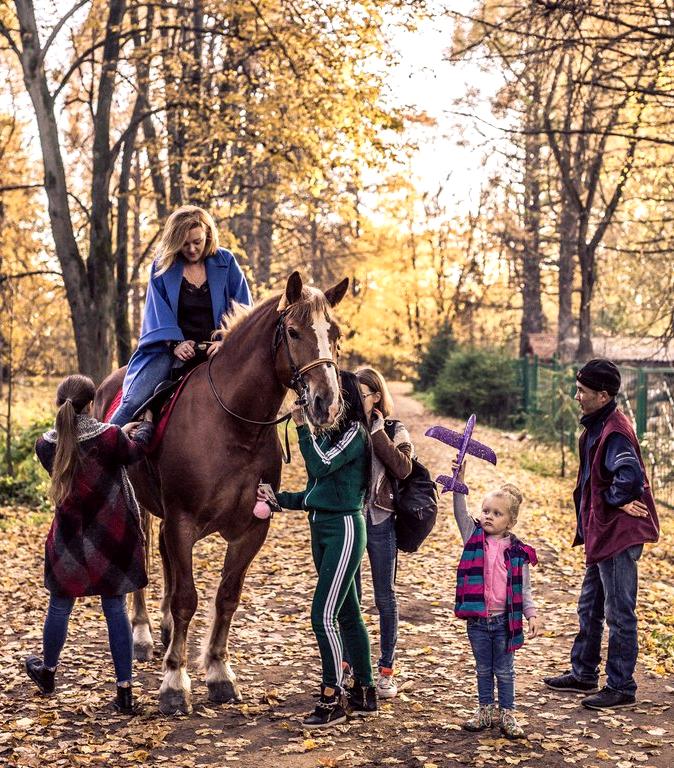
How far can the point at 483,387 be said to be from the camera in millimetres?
27156

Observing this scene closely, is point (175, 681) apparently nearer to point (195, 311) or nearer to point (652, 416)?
point (195, 311)

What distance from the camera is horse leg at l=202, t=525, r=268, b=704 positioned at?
5691 mm

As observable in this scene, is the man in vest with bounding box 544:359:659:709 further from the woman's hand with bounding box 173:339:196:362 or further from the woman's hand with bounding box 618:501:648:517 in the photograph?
the woman's hand with bounding box 173:339:196:362

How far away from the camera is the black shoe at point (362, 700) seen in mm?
5367

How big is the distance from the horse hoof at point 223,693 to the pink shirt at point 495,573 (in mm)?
1646

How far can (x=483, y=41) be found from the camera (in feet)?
26.0

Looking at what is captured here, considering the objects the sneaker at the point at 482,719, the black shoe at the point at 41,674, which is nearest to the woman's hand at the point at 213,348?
the black shoe at the point at 41,674

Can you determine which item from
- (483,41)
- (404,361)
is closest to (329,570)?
(483,41)

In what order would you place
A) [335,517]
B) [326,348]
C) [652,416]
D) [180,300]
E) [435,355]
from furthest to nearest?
[435,355] < [652,416] < [180,300] < [335,517] < [326,348]

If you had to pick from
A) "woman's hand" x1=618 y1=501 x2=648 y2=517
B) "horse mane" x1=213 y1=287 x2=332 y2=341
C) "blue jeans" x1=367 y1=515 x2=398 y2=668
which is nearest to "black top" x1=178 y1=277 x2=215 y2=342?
"horse mane" x1=213 y1=287 x2=332 y2=341

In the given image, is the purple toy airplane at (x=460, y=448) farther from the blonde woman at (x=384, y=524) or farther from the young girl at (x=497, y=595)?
the blonde woman at (x=384, y=524)

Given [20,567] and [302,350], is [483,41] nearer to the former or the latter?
[302,350]

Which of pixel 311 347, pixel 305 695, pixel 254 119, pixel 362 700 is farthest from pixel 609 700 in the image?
pixel 254 119

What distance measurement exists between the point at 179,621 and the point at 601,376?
277 cm
